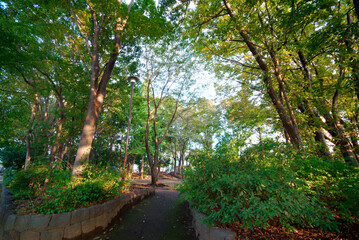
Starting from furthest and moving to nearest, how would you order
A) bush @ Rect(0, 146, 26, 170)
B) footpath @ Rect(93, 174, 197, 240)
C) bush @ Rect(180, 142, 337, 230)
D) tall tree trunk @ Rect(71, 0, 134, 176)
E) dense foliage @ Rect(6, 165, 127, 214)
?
bush @ Rect(0, 146, 26, 170) → tall tree trunk @ Rect(71, 0, 134, 176) → footpath @ Rect(93, 174, 197, 240) → dense foliage @ Rect(6, 165, 127, 214) → bush @ Rect(180, 142, 337, 230)

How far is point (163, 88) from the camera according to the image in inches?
566

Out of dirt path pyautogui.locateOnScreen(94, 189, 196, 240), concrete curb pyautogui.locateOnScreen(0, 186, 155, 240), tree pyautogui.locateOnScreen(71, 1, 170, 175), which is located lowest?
dirt path pyautogui.locateOnScreen(94, 189, 196, 240)

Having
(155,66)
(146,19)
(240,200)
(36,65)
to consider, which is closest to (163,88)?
(155,66)

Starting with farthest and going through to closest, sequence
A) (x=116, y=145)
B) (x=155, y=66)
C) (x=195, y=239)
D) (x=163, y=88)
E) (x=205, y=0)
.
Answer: (x=116, y=145), (x=163, y=88), (x=155, y=66), (x=205, y=0), (x=195, y=239)

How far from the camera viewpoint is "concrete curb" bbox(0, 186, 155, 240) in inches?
124

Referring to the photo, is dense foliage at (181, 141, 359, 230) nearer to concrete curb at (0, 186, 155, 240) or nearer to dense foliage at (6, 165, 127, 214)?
concrete curb at (0, 186, 155, 240)

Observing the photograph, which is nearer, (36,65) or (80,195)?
(80,195)

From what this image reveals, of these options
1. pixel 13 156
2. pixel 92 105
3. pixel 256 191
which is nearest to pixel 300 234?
pixel 256 191

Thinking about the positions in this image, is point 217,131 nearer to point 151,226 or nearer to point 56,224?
point 151,226

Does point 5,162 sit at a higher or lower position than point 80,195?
higher

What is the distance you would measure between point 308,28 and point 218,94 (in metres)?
6.35

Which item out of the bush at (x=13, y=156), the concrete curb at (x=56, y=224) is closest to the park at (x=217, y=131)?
the concrete curb at (x=56, y=224)

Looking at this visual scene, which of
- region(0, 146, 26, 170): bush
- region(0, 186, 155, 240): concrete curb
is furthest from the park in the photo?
region(0, 146, 26, 170): bush

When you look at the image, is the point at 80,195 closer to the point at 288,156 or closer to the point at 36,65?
the point at 288,156
